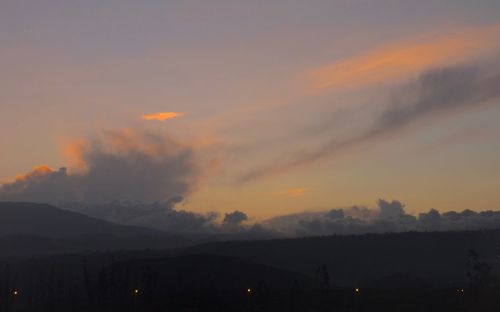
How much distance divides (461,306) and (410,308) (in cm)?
1672

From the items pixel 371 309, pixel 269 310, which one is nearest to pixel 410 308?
pixel 371 309

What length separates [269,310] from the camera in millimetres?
198500

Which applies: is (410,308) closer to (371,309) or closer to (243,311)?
(371,309)

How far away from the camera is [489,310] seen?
187125 mm

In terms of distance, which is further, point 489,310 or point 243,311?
point 243,311

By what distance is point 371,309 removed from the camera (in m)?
199

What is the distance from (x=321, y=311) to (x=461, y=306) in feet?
151

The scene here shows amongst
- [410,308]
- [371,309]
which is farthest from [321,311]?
[410,308]

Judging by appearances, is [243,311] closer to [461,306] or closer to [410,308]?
[410,308]

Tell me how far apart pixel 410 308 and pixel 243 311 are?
55.4m

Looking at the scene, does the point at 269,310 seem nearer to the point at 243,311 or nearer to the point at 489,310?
the point at 243,311

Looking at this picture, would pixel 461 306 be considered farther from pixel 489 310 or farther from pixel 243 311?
pixel 243 311

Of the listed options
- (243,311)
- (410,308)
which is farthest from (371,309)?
(243,311)

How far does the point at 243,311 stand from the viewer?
19975 centimetres
